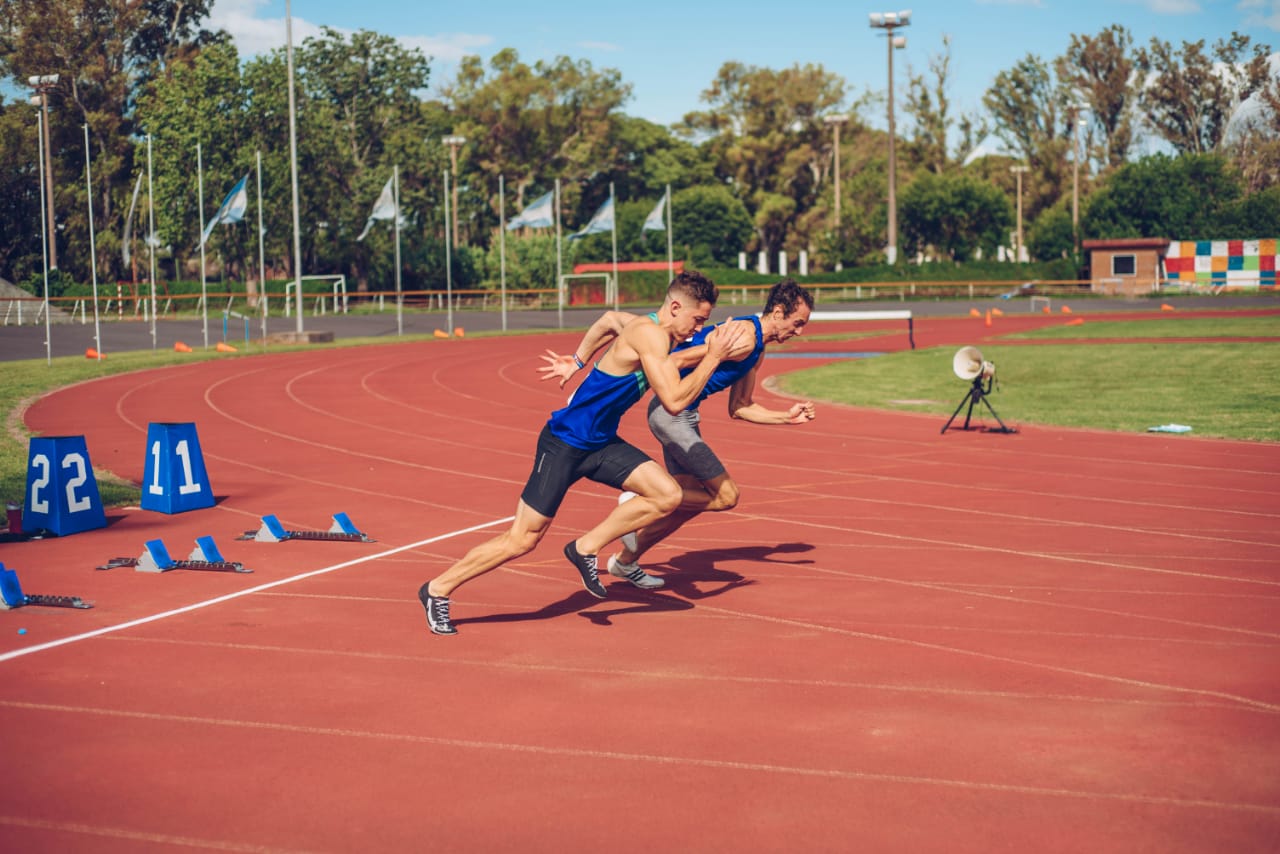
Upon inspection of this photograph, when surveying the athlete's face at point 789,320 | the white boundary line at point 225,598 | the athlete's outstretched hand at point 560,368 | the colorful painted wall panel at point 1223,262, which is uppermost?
the colorful painted wall panel at point 1223,262

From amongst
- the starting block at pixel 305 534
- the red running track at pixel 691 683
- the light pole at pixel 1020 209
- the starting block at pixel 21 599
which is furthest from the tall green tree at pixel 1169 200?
the starting block at pixel 21 599

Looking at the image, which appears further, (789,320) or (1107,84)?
(1107,84)

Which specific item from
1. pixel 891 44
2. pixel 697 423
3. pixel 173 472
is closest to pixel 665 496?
pixel 697 423

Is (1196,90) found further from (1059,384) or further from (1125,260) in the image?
(1059,384)

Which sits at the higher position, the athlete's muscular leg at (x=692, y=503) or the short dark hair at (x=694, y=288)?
the short dark hair at (x=694, y=288)

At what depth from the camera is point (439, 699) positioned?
5.84 m

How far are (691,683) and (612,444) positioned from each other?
1609 millimetres

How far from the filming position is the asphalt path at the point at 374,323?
125ft

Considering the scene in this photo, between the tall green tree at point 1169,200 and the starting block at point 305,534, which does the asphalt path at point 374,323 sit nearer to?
the tall green tree at point 1169,200

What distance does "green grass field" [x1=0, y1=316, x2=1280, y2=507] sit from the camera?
55.3ft

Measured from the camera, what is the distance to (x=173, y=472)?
11.2 m

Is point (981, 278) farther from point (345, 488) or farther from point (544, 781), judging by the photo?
point (544, 781)

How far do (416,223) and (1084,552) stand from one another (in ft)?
205

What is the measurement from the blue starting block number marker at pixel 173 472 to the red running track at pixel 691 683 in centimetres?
19
